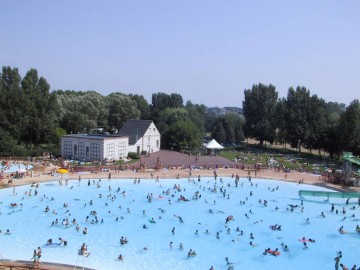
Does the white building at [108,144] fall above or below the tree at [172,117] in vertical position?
below

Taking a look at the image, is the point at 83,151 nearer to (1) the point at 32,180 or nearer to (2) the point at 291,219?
(1) the point at 32,180

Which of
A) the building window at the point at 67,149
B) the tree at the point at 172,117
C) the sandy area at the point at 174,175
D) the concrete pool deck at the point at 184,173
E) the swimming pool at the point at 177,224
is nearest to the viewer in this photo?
the swimming pool at the point at 177,224

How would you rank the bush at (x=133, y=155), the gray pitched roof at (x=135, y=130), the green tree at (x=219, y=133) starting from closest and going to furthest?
the bush at (x=133, y=155), the gray pitched roof at (x=135, y=130), the green tree at (x=219, y=133)

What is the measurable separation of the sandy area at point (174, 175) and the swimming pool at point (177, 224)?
4.42 ft

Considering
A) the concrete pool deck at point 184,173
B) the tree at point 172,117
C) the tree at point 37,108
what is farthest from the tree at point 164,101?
the concrete pool deck at point 184,173

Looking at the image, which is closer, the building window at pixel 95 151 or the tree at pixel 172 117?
the building window at pixel 95 151

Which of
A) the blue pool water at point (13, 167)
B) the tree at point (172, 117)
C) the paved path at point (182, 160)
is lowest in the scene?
the blue pool water at point (13, 167)

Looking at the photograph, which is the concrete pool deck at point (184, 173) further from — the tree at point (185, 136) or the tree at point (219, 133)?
the tree at point (219, 133)

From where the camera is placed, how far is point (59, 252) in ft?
77.9

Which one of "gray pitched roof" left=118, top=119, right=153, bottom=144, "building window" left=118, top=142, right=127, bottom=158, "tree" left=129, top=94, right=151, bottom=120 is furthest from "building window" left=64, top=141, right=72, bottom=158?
"tree" left=129, top=94, right=151, bottom=120

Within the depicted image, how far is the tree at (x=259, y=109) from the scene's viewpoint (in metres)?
77.6

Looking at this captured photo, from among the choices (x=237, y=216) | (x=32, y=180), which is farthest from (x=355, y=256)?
(x=32, y=180)

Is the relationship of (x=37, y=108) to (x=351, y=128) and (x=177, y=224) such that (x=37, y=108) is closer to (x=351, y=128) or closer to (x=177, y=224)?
(x=177, y=224)

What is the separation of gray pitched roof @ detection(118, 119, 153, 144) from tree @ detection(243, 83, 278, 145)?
26805mm
